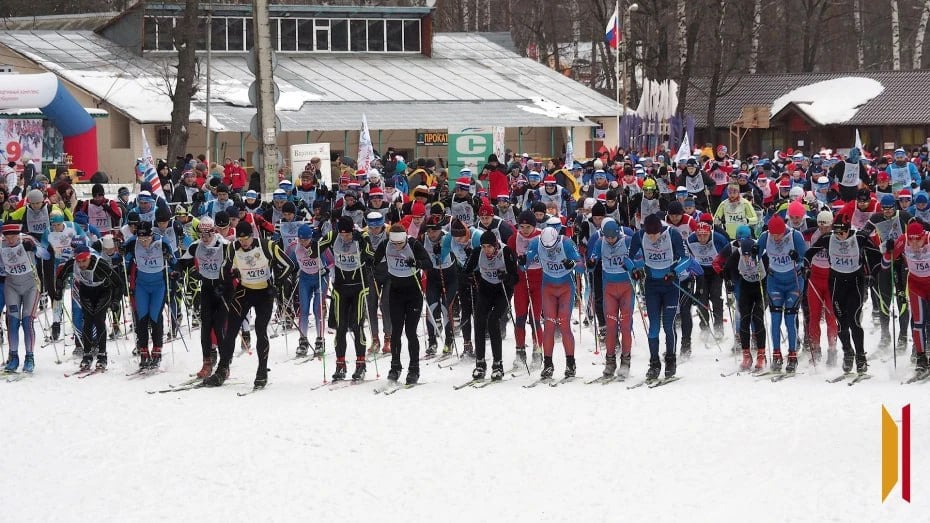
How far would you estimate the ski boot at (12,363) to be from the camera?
1541 centimetres

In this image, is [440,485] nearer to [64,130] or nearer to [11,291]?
[11,291]

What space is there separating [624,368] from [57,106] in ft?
72.8

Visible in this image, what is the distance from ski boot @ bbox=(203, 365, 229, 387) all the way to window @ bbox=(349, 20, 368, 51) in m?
40.0

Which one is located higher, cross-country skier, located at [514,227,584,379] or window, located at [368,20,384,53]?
window, located at [368,20,384,53]

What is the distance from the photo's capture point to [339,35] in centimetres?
5312

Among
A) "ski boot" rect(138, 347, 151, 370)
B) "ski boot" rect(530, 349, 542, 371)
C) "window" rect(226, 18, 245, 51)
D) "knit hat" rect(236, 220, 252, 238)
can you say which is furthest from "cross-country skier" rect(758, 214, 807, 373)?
"window" rect(226, 18, 245, 51)

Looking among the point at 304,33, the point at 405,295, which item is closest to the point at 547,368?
the point at 405,295

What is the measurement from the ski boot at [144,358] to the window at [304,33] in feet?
125

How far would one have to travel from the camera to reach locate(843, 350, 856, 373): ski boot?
1385 centimetres

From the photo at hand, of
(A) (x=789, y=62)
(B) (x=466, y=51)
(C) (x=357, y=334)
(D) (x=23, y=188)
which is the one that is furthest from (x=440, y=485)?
(A) (x=789, y=62)

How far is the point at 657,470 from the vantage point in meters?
10.8

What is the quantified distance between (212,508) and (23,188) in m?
16.0

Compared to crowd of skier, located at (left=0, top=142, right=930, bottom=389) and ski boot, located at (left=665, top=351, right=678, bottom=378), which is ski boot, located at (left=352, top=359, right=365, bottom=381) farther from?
ski boot, located at (left=665, top=351, right=678, bottom=378)

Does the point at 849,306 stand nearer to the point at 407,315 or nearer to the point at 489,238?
the point at 489,238
